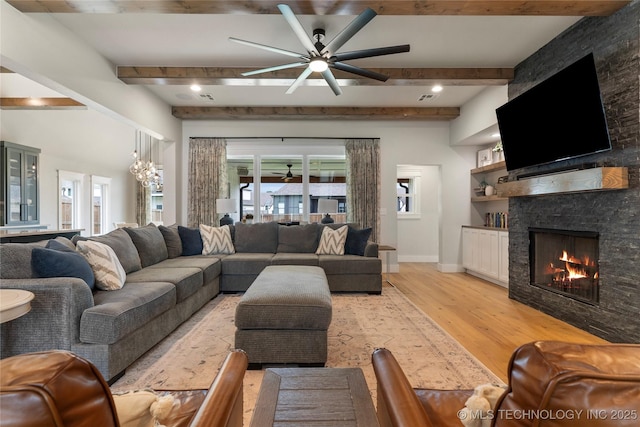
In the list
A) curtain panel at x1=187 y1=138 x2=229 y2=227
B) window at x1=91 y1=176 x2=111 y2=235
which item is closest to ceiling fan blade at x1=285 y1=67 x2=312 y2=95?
curtain panel at x1=187 y1=138 x2=229 y2=227

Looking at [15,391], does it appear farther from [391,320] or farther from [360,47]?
[360,47]

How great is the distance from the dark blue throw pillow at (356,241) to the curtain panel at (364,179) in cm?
130

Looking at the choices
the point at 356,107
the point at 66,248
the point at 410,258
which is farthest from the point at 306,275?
the point at 410,258

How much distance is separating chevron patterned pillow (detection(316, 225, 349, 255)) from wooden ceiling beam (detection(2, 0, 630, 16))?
9.52ft

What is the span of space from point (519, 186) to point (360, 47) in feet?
8.01

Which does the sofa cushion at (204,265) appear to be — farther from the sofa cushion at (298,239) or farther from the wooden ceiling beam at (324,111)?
the wooden ceiling beam at (324,111)

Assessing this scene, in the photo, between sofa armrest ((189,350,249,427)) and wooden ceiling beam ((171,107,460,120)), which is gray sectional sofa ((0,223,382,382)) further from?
wooden ceiling beam ((171,107,460,120))

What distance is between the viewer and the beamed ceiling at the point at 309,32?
8.49 feet

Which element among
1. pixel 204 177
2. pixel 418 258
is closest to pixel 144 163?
pixel 204 177

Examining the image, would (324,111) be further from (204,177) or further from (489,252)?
(489,252)

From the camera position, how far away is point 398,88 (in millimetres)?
4715

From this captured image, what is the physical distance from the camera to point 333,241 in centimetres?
475

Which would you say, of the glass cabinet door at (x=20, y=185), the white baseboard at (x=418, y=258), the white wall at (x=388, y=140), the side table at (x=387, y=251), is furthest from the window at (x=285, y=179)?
the glass cabinet door at (x=20, y=185)

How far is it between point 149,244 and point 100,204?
575cm
